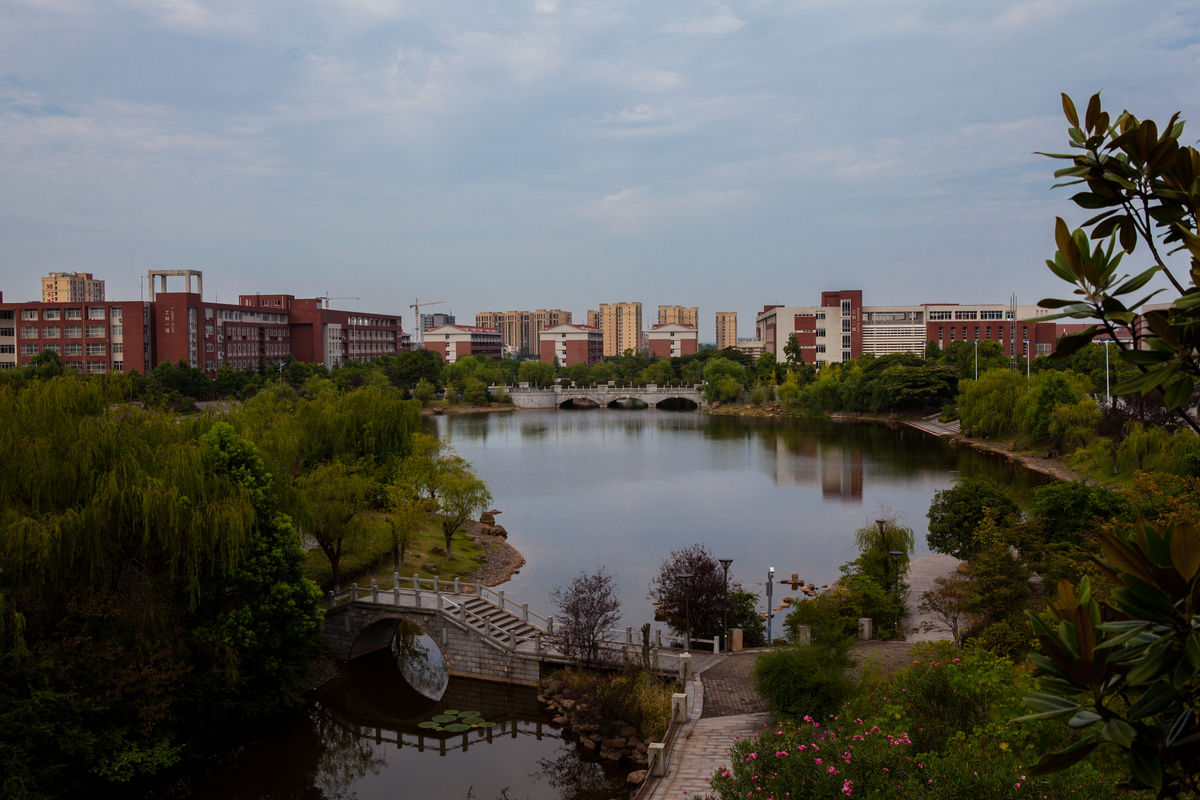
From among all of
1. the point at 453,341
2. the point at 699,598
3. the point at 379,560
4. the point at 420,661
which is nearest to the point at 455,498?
the point at 379,560

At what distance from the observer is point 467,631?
1512cm

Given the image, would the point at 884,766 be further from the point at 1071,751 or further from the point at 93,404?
the point at 93,404

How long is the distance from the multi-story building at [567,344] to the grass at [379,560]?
292 ft

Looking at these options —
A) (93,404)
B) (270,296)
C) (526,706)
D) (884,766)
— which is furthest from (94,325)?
(884,766)

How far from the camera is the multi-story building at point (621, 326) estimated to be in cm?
14962

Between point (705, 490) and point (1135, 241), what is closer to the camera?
point (1135, 241)

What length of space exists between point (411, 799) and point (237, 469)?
221 inches

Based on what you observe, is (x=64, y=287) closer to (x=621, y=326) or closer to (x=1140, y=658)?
(x=621, y=326)

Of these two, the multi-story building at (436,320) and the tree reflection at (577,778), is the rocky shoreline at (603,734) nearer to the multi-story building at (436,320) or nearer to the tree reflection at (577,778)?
the tree reflection at (577,778)

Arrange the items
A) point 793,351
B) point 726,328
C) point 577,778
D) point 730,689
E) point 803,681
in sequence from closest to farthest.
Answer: point 803,681
point 577,778
point 730,689
point 793,351
point 726,328

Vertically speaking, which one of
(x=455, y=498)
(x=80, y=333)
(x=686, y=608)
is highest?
(x=80, y=333)

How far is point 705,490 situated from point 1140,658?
1213 inches

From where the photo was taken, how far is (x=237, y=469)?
13094mm

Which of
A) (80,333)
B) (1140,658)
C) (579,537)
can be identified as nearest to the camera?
(1140,658)
